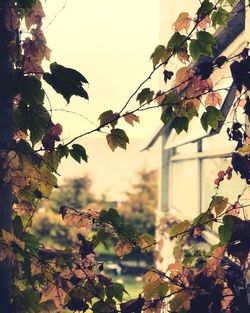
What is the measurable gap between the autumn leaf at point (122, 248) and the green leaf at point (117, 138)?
480mm

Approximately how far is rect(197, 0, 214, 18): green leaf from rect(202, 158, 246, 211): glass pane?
2412 mm

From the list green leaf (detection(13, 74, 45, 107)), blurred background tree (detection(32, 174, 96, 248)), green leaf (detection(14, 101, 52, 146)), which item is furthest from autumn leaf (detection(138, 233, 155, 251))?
blurred background tree (detection(32, 174, 96, 248))

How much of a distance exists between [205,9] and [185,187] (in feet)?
22.0

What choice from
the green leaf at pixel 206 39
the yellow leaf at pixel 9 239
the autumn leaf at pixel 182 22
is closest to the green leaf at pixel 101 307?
the yellow leaf at pixel 9 239

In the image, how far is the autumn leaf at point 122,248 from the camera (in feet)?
6.73

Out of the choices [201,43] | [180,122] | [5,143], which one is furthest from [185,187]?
[5,143]

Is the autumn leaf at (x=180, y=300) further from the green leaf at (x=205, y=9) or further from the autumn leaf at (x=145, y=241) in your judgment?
the green leaf at (x=205, y=9)

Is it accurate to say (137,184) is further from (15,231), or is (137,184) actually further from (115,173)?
(15,231)

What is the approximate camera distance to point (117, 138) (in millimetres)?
1932

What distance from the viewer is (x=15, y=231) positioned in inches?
78.4

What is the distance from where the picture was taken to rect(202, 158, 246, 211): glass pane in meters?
4.38

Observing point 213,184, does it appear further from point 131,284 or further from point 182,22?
point 131,284

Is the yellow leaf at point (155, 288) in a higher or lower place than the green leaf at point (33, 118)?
lower

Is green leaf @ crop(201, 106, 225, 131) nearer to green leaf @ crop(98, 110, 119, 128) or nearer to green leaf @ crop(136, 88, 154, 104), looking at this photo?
green leaf @ crop(136, 88, 154, 104)
